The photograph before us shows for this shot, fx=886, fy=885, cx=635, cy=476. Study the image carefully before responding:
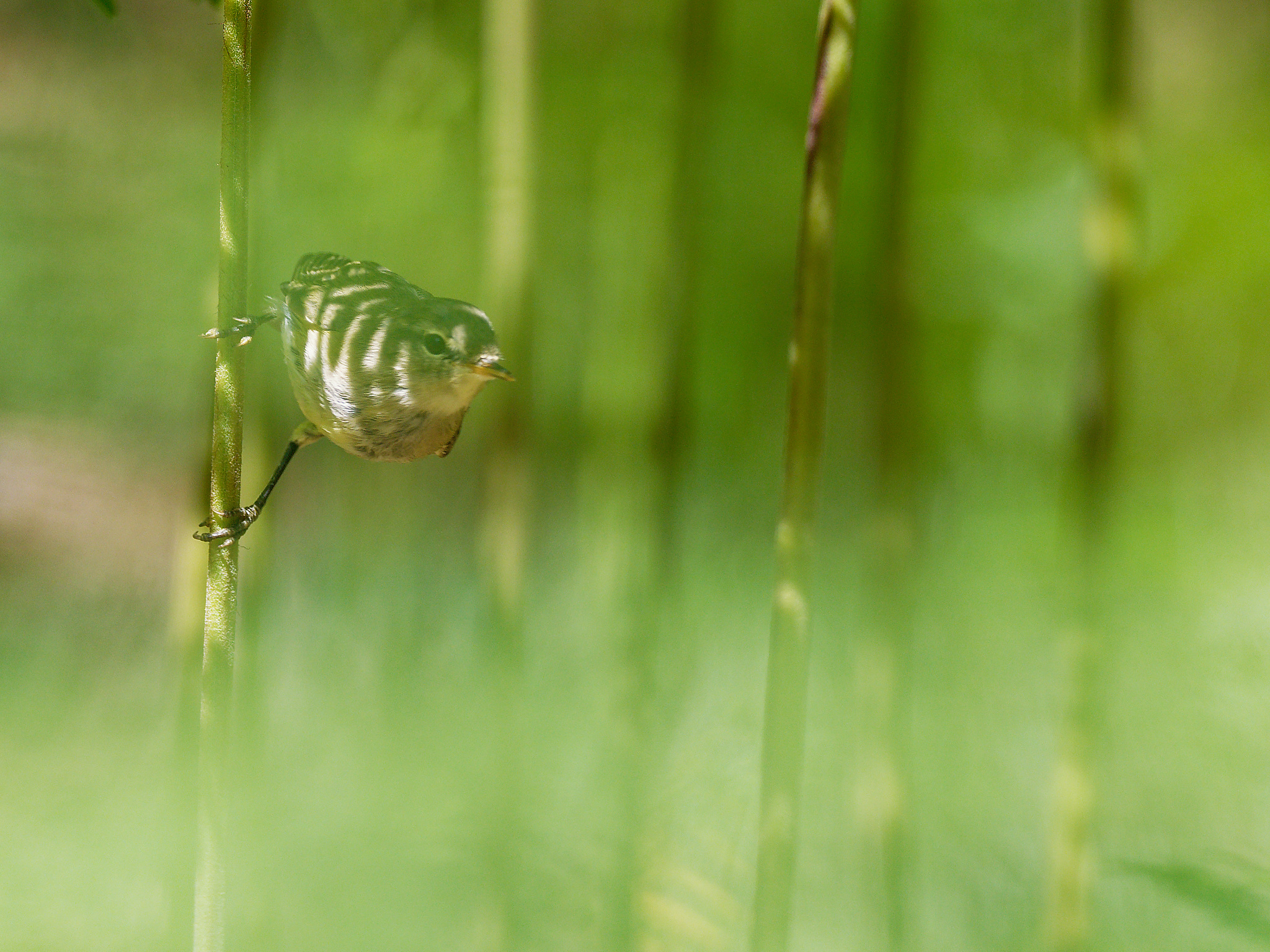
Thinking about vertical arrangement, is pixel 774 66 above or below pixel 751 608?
above

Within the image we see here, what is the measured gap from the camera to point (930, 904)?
0.86m

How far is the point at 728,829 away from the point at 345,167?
29.0 inches

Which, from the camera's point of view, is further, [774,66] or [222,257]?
[774,66]

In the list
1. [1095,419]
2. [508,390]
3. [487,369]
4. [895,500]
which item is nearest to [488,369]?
[487,369]

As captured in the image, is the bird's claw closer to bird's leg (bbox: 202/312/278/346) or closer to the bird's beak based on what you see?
bird's leg (bbox: 202/312/278/346)

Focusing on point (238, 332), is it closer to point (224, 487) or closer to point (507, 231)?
point (224, 487)

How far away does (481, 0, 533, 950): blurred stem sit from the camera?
2.72 feet

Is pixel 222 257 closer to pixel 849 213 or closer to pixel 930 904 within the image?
pixel 849 213

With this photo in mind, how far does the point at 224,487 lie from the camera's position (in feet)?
1.24

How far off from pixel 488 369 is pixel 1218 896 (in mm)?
475

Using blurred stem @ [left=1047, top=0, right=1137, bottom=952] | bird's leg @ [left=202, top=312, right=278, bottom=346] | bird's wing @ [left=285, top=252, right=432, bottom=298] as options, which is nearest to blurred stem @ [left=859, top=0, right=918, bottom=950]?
Answer: blurred stem @ [left=1047, top=0, right=1137, bottom=952]

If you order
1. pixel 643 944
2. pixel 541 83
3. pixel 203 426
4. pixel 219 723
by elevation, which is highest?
pixel 541 83

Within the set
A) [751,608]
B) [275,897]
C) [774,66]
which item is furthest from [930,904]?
[774,66]

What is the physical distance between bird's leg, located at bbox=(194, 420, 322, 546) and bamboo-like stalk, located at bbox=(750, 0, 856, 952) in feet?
0.86
